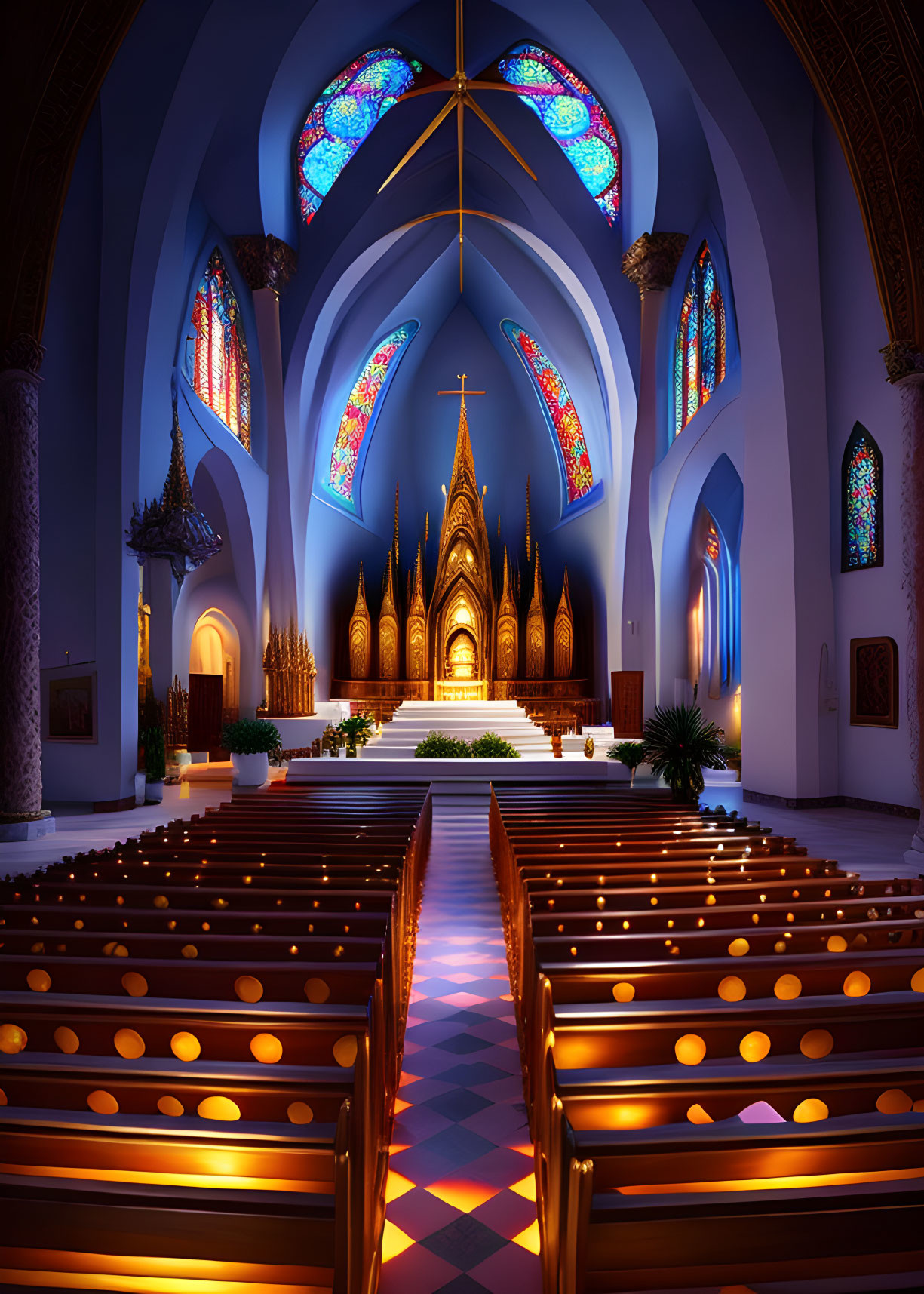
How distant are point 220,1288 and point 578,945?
5.57 ft

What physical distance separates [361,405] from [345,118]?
6.79 m

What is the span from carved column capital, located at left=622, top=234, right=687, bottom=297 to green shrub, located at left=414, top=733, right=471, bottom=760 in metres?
9.79

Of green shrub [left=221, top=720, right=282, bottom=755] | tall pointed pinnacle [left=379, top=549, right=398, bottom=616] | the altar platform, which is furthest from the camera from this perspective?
tall pointed pinnacle [left=379, top=549, right=398, bottom=616]

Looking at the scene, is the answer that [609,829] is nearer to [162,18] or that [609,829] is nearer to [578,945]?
[578,945]

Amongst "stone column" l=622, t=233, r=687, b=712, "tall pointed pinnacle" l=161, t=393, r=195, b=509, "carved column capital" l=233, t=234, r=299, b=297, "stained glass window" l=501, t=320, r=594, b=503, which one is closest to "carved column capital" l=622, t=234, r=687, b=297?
"stone column" l=622, t=233, r=687, b=712

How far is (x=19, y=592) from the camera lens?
27.3ft

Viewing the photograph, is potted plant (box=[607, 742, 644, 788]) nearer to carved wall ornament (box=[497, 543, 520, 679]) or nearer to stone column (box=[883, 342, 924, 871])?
stone column (box=[883, 342, 924, 871])

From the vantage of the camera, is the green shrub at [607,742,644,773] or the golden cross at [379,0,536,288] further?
the golden cross at [379,0,536,288]

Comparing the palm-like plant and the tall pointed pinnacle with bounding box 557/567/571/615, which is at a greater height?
the tall pointed pinnacle with bounding box 557/567/571/615

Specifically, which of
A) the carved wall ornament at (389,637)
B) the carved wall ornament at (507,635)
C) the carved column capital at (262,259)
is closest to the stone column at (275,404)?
the carved column capital at (262,259)

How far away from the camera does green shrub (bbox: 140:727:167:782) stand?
10.9 metres

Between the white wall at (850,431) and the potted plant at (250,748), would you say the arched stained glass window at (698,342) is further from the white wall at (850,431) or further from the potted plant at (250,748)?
the potted plant at (250,748)

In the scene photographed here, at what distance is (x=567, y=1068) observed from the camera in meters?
2.05

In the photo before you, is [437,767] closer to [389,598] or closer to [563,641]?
[563,641]
